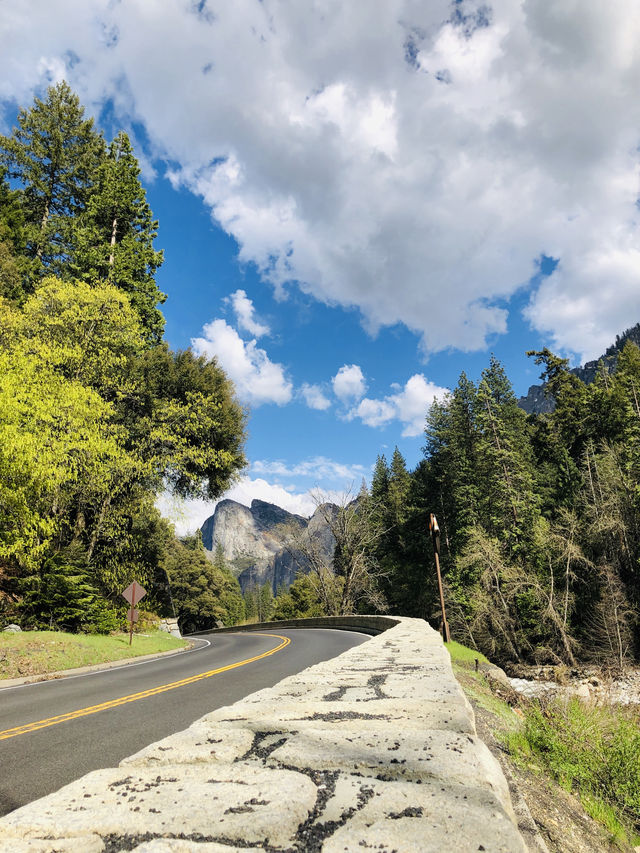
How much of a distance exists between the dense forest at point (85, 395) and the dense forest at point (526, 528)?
18133 millimetres

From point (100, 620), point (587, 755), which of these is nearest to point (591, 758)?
point (587, 755)

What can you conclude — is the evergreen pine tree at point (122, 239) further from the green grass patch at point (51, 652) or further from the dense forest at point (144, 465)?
the green grass patch at point (51, 652)

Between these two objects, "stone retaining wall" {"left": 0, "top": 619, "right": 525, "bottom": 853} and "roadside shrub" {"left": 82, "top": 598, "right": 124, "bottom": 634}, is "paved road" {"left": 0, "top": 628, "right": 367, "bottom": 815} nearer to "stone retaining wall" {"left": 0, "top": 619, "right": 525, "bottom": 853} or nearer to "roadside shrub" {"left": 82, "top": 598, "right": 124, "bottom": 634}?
"stone retaining wall" {"left": 0, "top": 619, "right": 525, "bottom": 853}

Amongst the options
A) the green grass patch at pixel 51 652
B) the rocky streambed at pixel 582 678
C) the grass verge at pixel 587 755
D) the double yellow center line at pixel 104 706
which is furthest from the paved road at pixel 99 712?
the rocky streambed at pixel 582 678

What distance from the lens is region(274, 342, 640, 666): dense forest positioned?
28.0 meters

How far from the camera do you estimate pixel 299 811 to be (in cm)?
153

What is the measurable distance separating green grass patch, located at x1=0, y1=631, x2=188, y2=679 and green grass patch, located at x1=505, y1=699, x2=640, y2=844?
11.7 m

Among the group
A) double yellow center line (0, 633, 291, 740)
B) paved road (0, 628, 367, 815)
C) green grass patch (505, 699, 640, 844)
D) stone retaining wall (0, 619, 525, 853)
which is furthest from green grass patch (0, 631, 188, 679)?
stone retaining wall (0, 619, 525, 853)

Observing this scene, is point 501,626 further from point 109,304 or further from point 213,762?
point 213,762

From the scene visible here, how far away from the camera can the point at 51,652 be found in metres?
12.8

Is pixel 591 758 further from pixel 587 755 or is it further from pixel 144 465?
pixel 144 465

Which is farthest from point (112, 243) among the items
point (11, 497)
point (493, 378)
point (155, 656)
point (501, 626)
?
point (493, 378)

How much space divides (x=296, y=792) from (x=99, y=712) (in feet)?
22.5

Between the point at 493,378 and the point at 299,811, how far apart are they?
191 feet
